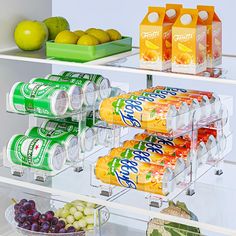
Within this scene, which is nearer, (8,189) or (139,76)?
(8,189)

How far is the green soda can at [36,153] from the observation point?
10.5ft

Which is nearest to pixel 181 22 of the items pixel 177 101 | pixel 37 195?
pixel 177 101

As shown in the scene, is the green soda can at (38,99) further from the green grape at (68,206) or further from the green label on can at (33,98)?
the green grape at (68,206)

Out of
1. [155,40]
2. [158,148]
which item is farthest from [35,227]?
[155,40]

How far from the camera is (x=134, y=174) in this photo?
9.94 ft

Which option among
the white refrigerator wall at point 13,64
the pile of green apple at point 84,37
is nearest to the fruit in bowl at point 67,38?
the pile of green apple at point 84,37

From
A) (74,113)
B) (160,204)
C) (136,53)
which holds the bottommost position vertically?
(160,204)

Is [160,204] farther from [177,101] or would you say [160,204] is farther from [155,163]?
[177,101]

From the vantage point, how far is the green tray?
10.4 feet

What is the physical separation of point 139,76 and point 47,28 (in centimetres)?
115

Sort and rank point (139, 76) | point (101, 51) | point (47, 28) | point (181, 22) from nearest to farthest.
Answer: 1. point (181, 22)
2. point (101, 51)
3. point (47, 28)
4. point (139, 76)

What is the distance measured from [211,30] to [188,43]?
0.15 metres

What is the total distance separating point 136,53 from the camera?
3365 millimetres

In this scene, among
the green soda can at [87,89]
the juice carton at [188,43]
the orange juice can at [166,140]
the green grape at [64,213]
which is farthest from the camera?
the green grape at [64,213]
